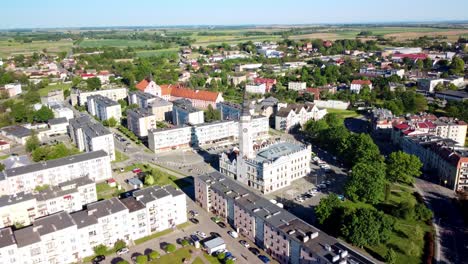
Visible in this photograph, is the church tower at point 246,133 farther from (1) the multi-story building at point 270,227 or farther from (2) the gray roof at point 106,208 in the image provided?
(2) the gray roof at point 106,208

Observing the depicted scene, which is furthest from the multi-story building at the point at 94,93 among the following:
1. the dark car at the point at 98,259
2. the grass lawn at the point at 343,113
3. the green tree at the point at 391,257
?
the green tree at the point at 391,257

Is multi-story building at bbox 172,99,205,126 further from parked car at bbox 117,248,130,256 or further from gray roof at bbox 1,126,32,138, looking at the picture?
parked car at bbox 117,248,130,256

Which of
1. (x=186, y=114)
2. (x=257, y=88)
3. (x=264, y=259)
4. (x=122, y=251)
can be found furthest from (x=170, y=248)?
(x=257, y=88)

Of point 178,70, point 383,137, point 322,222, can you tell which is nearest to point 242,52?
point 178,70

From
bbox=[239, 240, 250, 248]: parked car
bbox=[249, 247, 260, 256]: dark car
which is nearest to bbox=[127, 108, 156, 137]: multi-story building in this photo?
bbox=[239, 240, 250, 248]: parked car

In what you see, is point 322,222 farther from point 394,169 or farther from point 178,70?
point 178,70

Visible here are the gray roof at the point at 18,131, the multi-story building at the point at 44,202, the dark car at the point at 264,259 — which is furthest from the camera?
the gray roof at the point at 18,131
